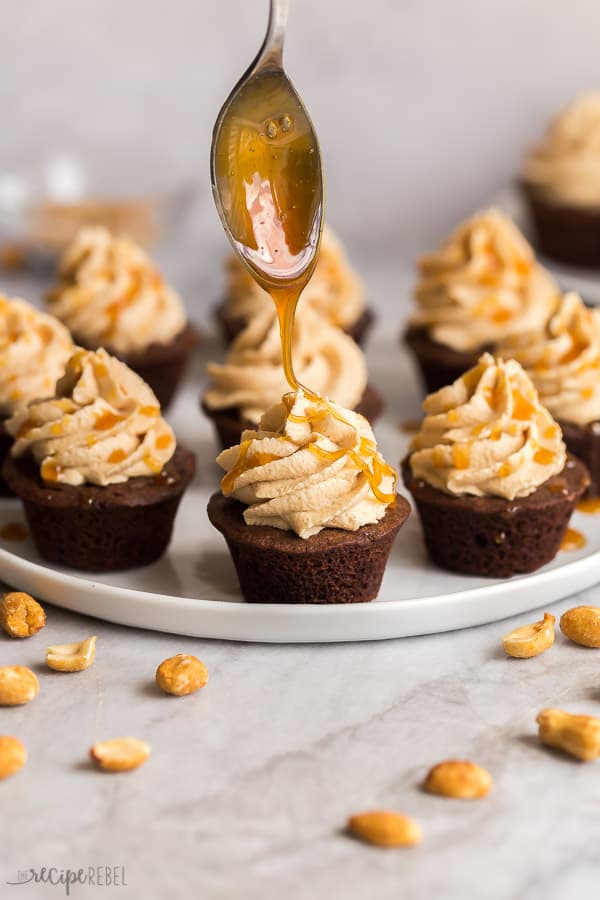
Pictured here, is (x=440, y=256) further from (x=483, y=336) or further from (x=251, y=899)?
(x=251, y=899)

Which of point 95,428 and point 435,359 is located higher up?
point 95,428

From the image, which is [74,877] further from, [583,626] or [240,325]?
[240,325]

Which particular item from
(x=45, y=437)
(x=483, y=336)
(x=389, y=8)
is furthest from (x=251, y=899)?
(x=389, y=8)

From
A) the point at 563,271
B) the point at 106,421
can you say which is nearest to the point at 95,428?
the point at 106,421

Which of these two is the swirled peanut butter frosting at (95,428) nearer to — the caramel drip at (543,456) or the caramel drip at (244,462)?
the caramel drip at (244,462)

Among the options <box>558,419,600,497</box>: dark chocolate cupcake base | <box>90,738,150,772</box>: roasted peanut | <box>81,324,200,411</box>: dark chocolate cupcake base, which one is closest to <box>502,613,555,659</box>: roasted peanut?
<box>558,419,600,497</box>: dark chocolate cupcake base

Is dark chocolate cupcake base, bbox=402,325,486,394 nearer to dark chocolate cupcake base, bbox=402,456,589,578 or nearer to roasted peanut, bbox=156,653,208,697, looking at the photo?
dark chocolate cupcake base, bbox=402,456,589,578
